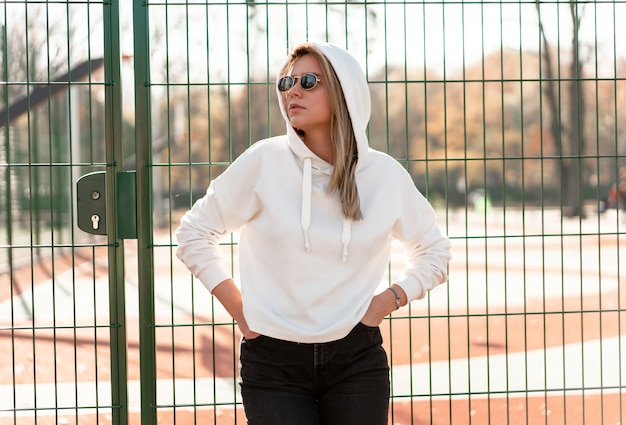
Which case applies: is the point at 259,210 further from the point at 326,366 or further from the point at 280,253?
the point at 326,366

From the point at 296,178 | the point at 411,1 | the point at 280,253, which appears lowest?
the point at 280,253

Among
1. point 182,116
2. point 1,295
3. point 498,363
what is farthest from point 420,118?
point 498,363

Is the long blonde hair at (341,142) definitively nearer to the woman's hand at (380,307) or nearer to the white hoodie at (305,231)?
the white hoodie at (305,231)

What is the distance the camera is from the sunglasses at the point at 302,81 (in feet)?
8.66

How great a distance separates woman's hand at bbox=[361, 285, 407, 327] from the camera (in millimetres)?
2646

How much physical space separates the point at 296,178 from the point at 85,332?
29.6ft

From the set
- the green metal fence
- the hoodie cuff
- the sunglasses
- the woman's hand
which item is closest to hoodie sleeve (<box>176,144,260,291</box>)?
the hoodie cuff

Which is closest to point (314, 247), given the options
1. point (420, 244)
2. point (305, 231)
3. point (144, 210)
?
point (305, 231)

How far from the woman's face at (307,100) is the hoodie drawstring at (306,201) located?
0.12 m

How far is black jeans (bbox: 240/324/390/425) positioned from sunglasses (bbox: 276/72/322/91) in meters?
0.72

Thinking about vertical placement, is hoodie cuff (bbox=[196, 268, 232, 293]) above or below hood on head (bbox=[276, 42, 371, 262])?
below

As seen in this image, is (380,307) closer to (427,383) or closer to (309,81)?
(309,81)

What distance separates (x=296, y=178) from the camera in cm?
267

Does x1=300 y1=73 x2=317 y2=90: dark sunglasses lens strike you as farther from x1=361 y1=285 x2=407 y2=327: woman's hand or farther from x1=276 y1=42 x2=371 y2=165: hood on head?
x1=361 y1=285 x2=407 y2=327: woman's hand
